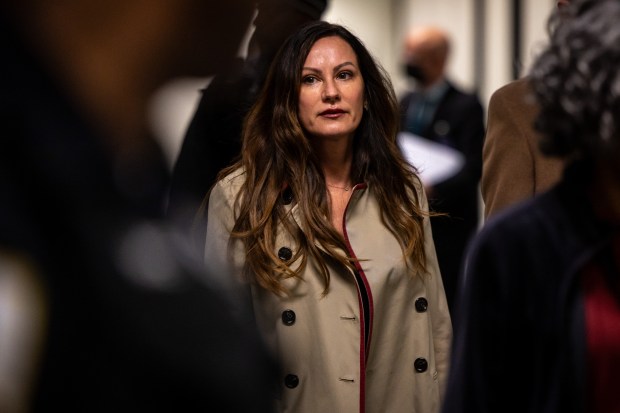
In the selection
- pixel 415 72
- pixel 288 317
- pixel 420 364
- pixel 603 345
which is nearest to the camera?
pixel 603 345

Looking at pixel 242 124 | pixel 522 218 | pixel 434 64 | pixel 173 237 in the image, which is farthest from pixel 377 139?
pixel 434 64

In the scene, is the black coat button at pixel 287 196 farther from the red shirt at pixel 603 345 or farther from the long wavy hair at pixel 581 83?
the red shirt at pixel 603 345

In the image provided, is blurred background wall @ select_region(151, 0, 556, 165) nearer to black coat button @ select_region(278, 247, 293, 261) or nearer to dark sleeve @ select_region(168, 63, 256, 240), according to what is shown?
dark sleeve @ select_region(168, 63, 256, 240)

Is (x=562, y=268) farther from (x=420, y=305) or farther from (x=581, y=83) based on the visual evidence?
(x=420, y=305)

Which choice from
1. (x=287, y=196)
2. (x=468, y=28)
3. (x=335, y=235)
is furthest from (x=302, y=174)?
(x=468, y=28)

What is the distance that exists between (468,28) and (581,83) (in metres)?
8.02

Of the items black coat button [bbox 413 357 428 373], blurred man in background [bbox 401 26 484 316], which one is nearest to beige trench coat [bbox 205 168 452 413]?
black coat button [bbox 413 357 428 373]

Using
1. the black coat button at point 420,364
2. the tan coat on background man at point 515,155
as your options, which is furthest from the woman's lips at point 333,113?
the black coat button at point 420,364

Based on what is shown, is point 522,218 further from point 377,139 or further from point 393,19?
point 393,19

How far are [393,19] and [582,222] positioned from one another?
9143mm

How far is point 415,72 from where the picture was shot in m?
5.78

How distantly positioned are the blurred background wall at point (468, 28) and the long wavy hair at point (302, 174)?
3414 millimetres

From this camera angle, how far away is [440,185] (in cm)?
478

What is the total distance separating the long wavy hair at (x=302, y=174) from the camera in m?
2.86
